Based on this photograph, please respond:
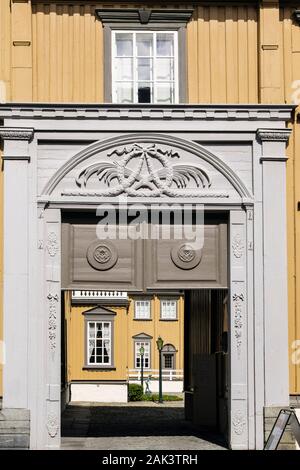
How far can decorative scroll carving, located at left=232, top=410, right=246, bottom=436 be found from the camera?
63.5 ft

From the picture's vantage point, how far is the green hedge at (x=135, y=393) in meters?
44.0

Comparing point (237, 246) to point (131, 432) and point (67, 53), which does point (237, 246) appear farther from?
point (131, 432)

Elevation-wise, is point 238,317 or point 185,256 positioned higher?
point 185,256

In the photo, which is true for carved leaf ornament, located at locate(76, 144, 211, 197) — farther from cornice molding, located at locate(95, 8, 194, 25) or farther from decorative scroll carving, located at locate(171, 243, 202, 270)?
cornice molding, located at locate(95, 8, 194, 25)

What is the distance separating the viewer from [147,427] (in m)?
24.1

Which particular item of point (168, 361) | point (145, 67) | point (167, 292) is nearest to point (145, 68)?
point (145, 67)

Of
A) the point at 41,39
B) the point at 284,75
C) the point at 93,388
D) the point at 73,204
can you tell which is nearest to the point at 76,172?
the point at 73,204

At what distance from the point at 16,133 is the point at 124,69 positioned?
2.26 metres

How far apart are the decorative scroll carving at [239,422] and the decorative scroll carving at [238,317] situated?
1.00 m

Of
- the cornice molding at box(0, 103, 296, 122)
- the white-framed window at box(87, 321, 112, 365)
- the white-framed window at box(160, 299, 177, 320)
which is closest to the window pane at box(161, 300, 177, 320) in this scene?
the white-framed window at box(160, 299, 177, 320)

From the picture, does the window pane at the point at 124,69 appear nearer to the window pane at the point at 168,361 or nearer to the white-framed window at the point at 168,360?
the white-framed window at the point at 168,360

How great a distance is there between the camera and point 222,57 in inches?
794

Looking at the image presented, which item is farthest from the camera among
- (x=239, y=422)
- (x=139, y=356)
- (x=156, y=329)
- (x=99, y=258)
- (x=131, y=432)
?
(x=156, y=329)

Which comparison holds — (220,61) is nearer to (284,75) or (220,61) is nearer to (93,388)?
(284,75)
